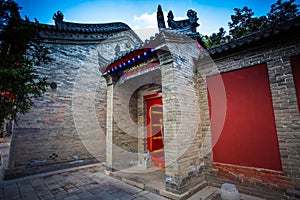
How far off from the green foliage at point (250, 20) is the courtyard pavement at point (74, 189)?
34.6 feet

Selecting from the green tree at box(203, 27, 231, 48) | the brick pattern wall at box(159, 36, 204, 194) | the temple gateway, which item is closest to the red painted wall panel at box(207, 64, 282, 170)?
the temple gateway

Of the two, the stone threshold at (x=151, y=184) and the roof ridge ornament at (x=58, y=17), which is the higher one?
the roof ridge ornament at (x=58, y=17)

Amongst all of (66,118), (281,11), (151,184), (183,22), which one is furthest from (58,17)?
(281,11)

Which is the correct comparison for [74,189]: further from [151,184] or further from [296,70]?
→ [296,70]

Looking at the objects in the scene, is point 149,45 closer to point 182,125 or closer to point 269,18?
point 182,125

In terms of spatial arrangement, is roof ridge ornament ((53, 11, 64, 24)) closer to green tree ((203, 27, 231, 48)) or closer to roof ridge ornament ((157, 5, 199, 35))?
roof ridge ornament ((157, 5, 199, 35))

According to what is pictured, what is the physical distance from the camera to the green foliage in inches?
375

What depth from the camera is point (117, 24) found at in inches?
351

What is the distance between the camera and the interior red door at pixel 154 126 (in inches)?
244

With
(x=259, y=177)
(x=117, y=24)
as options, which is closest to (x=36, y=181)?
(x=259, y=177)

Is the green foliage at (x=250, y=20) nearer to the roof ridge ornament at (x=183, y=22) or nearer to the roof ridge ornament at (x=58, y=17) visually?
the roof ridge ornament at (x=183, y=22)

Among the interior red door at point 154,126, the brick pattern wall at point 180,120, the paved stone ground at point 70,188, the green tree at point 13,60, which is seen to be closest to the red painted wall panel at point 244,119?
the brick pattern wall at point 180,120

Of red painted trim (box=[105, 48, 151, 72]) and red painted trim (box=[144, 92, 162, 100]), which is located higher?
red painted trim (box=[105, 48, 151, 72])

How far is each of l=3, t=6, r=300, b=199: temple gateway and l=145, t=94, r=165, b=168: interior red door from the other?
0.04m
